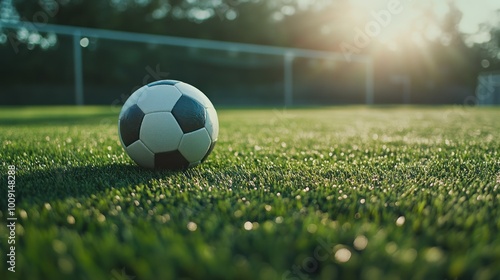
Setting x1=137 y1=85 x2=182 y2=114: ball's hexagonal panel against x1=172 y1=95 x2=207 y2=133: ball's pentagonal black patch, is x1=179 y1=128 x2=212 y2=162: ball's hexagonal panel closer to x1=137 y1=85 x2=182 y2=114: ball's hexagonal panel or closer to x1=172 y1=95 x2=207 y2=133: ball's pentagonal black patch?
x1=172 y1=95 x2=207 y2=133: ball's pentagonal black patch

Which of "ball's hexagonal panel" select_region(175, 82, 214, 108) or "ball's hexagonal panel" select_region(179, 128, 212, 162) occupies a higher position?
"ball's hexagonal panel" select_region(175, 82, 214, 108)

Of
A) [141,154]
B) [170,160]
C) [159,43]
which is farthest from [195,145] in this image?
[159,43]

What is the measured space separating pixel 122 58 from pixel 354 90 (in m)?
12.8

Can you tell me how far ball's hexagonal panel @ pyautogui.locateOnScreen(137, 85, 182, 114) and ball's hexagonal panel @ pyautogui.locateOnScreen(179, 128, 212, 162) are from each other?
0.61ft

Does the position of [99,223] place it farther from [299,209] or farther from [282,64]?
[282,64]

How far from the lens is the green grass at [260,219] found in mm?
979

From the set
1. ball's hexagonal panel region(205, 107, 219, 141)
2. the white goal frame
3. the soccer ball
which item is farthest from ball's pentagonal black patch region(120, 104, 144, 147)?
the white goal frame

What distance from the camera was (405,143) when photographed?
11.8 feet

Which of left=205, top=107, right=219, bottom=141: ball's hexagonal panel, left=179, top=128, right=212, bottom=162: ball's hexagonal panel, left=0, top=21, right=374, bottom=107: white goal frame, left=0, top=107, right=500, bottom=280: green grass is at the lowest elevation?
left=0, top=107, right=500, bottom=280: green grass

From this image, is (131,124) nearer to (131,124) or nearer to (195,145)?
(131,124)

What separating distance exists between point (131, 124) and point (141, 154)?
171 millimetres

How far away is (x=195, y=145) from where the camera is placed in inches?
89.4

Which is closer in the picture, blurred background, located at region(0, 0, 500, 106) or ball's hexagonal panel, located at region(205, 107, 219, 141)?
ball's hexagonal panel, located at region(205, 107, 219, 141)

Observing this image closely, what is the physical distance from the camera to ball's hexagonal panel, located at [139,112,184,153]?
2.23 m
